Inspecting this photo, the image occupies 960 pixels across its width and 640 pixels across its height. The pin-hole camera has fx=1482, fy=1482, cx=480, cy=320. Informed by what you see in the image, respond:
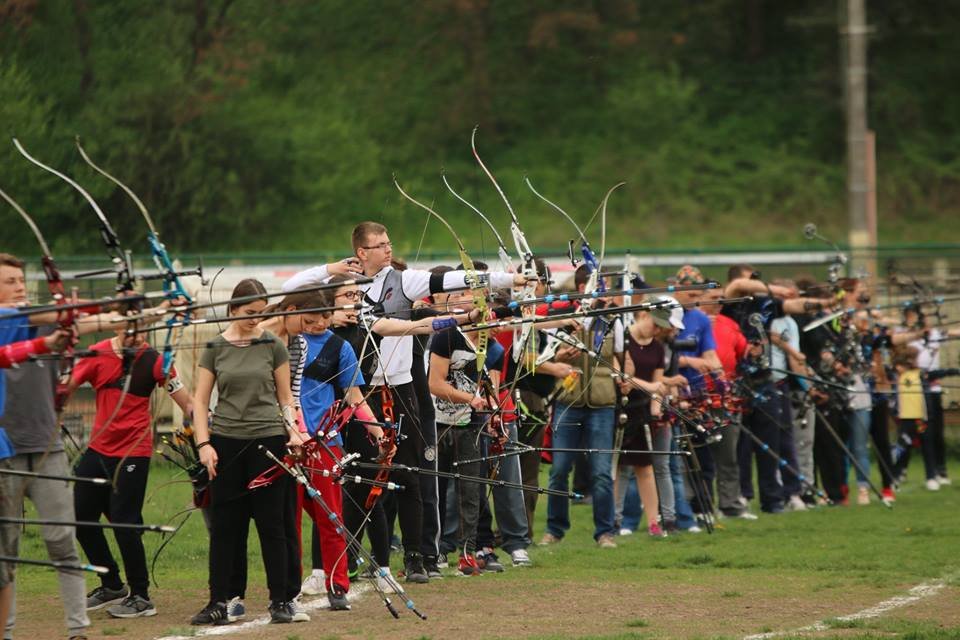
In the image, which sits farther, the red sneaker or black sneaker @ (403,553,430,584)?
the red sneaker

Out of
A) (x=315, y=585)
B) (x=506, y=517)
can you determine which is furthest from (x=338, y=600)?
(x=506, y=517)

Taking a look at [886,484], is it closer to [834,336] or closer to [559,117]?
[834,336]

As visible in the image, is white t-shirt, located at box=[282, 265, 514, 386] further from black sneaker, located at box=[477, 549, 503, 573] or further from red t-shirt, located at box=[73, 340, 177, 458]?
black sneaker, located at box=[477, 549, 503, 573]

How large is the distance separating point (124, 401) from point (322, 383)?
40.9 inches

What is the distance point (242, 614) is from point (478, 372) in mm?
2214

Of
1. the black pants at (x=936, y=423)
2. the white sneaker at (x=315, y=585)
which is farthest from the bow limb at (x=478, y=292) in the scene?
the black pants at (x=936, y=423)

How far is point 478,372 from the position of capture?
895cm

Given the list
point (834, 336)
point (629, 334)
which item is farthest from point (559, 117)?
point (629, 334)

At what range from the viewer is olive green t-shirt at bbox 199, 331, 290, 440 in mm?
7172

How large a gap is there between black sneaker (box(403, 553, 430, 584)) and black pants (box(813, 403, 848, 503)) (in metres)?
5.54

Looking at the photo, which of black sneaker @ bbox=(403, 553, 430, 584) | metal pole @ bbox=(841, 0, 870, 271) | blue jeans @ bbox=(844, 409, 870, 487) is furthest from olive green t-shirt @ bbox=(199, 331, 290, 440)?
metal pole @ bbox=(841, 0, 870, 271)

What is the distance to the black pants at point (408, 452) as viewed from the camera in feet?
27.5

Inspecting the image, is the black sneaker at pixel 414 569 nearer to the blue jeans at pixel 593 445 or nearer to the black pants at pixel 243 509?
the black pants at pixel 243 509

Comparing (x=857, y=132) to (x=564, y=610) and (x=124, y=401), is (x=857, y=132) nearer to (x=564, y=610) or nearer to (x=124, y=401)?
(x=564, y=610)
